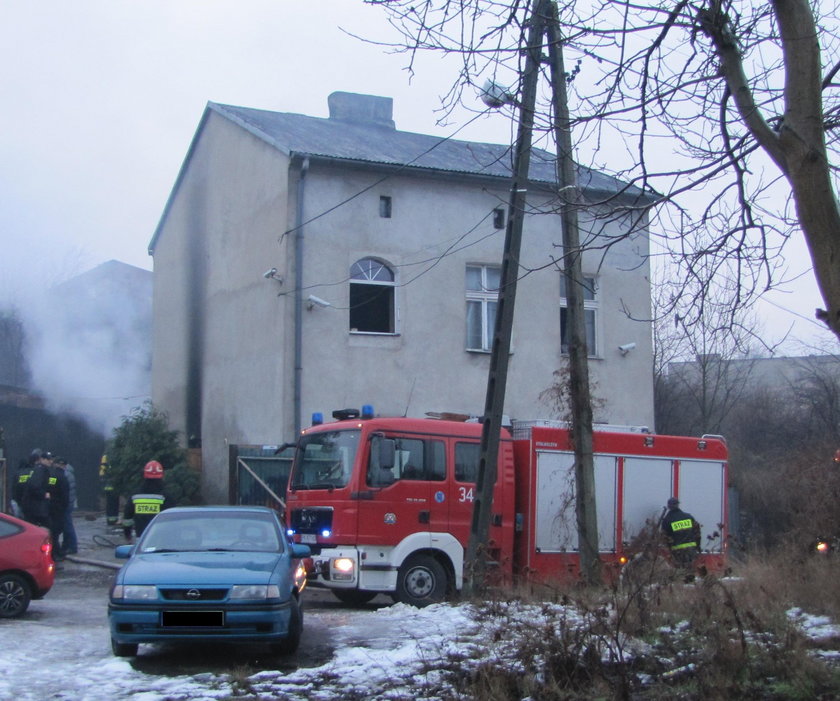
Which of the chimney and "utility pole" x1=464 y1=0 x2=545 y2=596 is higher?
the chimney

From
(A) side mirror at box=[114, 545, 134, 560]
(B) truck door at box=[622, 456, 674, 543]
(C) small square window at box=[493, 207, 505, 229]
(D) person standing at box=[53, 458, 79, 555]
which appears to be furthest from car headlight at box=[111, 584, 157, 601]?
(C) small square window at box=[493, 207, 505, 229]

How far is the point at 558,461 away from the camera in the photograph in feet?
45.1

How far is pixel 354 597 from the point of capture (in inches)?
533

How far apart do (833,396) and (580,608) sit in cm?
2555

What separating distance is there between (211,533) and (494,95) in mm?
4889

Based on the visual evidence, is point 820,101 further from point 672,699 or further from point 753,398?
point 753,398

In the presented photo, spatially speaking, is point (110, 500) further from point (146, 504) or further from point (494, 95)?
point (494, 95)

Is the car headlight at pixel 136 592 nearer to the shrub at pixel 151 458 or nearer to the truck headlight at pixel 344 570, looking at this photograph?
the truck headlight at pixel 344 570

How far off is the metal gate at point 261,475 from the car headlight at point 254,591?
10.9 metres

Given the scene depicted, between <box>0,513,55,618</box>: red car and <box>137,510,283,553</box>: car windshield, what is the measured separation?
191 centimetres

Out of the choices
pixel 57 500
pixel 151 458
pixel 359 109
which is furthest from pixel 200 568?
pixel 359 109

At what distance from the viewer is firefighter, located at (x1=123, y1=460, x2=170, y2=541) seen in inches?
693

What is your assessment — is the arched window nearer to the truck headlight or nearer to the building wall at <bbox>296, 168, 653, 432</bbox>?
the building wall at <bbox>296, 168, 653, 432</bbox>

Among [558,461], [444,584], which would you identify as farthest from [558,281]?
[444,584]
